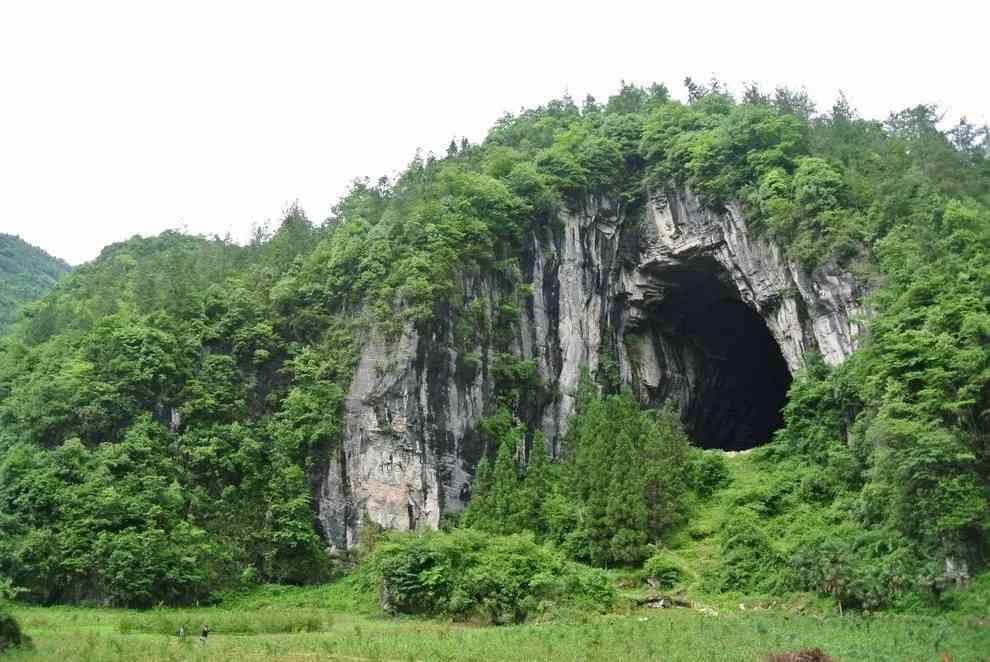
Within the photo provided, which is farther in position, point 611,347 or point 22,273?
point 22,273

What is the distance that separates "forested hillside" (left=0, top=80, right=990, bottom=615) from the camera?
27.0m

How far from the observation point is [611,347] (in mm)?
44719

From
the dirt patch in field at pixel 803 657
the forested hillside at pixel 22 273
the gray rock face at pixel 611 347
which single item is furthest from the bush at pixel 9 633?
the forested hillside at pixel 22 273

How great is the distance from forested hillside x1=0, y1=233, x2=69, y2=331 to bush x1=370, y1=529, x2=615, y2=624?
44430mm

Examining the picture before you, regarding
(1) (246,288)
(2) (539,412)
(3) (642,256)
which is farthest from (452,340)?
(3) (642,256)

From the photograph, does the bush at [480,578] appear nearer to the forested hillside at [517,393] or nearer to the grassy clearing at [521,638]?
the forested hillside at [517,393]

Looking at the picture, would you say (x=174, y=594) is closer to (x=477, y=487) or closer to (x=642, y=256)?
(x=477, y=487)

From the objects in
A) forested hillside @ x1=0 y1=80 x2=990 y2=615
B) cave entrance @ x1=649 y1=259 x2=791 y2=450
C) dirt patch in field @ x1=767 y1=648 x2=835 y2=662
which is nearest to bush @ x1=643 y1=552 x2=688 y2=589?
forested hillside @ x1=0 y1=80 x2=990 y2=615

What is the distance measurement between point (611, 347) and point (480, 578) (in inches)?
820

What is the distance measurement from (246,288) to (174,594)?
15506mm

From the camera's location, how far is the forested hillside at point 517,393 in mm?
27031

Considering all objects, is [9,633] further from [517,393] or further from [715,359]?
[715,359]

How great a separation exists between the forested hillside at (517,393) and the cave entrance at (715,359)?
4992 mm

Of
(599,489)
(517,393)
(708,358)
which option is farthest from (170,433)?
(708,358)
